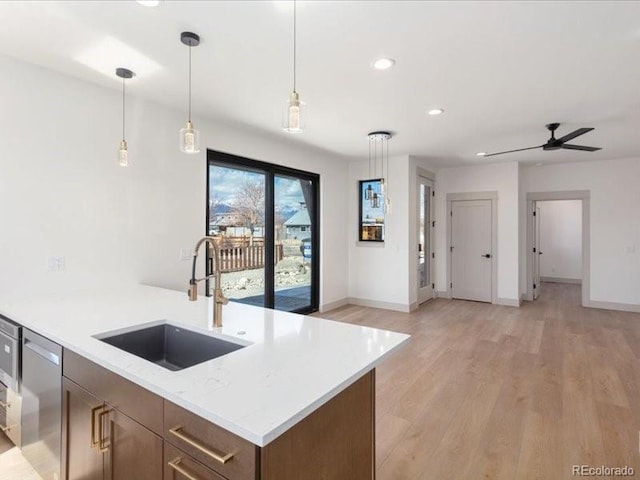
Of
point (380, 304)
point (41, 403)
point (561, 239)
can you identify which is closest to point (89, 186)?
point (41, 403)

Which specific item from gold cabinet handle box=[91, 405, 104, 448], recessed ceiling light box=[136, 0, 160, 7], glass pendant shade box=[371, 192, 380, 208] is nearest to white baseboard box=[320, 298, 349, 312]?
glass pendant shade box=[371, 192, 380, 208]

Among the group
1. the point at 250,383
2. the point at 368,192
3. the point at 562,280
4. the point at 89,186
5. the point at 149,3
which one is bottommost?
the point at 562,280

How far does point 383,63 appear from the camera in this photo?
8.61ft

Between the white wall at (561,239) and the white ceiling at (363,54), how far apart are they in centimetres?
607

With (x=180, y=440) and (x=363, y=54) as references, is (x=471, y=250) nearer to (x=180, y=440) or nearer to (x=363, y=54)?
(x=363, y=54)

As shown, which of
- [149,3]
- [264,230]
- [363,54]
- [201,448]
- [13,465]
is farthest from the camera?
[264,230]

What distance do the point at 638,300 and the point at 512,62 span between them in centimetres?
563

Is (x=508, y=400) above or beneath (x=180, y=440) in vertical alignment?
beneath

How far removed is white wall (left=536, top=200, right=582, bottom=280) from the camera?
9.06 meters

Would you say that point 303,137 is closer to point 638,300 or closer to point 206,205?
point 206,205

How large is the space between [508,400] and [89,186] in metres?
3.90

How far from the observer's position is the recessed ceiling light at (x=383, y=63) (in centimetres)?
258

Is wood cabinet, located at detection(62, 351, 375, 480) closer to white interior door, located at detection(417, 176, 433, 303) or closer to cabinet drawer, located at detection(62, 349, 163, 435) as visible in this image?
cabinet drawer, located at detection(62, 349, 163, 435)

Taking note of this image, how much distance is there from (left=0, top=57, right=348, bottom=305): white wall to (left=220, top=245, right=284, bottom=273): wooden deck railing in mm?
597
